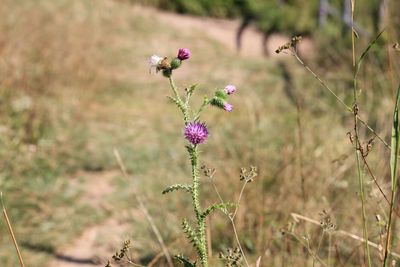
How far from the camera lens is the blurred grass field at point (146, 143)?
4039mm

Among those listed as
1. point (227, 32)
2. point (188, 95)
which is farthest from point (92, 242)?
point (227, 32)

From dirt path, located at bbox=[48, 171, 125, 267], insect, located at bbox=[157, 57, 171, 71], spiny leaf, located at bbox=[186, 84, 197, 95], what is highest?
dirt path, located at bbox=[48, 171, 125, 267]

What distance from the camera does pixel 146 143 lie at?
6.11m

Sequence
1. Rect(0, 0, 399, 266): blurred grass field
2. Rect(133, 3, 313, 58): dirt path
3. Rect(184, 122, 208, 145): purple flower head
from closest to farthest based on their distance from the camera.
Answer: Rect(184, 122, 208, 145): purple flower head, Rect(0, 0, 399, 266): blurred grass field, Rect(133, 3, 313, 58): dirt path

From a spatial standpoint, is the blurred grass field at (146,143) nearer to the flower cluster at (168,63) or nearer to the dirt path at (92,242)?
the dirt path at (92,242)

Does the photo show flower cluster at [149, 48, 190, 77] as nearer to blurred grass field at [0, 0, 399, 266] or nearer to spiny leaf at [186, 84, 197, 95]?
spiny leaf at [186, 84, 197, 95]

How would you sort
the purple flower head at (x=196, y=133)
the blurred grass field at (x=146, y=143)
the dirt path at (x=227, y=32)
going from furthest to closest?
the dirt path at (x=227, y=32) → the blurred grass field at (x=146, y=143) → the purple flower head at (x=196, y=133)

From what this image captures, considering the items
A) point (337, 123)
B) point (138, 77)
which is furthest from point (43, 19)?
point (337, 123)

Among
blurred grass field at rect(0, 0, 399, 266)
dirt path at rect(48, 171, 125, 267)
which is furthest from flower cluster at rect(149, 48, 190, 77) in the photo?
dirt path at rect(48, 171, 125, 267)

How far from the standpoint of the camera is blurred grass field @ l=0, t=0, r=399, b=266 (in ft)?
13.3

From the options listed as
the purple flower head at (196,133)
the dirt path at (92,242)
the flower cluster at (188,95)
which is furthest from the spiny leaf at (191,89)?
the dirt path at (92,242)

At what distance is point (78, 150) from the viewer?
18.9 feet

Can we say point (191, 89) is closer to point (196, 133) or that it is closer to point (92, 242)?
point (196, 133)

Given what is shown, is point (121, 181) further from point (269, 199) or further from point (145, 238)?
point (269, 199)
